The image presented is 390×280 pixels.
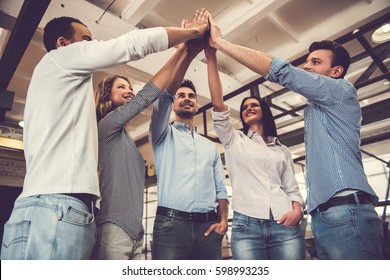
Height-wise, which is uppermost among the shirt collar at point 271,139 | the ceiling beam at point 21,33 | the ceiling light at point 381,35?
the ceiling light at point 381,35

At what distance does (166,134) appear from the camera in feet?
5.10

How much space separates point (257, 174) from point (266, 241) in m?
0.35

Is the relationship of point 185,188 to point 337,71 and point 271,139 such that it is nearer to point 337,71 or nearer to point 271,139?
point 271,139

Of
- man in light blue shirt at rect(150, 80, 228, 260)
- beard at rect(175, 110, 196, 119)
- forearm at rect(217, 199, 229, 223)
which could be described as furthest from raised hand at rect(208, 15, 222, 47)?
forearm at rect(217, 199, 229, 223)

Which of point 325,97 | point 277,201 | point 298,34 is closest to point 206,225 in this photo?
point 277,201

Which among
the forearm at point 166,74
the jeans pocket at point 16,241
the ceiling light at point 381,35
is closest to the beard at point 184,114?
the forearm at point 166,74

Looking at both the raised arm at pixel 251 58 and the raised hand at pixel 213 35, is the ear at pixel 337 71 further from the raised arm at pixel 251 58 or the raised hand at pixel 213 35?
the raised hand at pixel 213 35

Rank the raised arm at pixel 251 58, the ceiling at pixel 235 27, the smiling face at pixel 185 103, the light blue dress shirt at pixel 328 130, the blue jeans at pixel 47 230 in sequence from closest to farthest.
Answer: the blue jeans at pixel 47 230, the light blue dress shirt at pixel 328 130, the raised arm at pixel 251 58, the smiling face at pixel 185 103, the ceiling at pixel 235 27

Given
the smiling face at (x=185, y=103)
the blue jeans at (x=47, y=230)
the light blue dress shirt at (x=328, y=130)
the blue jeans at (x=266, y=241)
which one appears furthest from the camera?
the smiling face at (x=185, y=103)

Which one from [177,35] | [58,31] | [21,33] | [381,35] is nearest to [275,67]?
[177,35]

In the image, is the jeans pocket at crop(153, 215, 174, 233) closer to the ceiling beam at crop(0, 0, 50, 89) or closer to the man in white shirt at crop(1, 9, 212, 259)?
the man in white shirt at crop(1, 9, 212, 259)

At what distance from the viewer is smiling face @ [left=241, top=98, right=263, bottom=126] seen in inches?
70.4

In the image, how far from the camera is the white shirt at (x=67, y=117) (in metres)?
0.87
